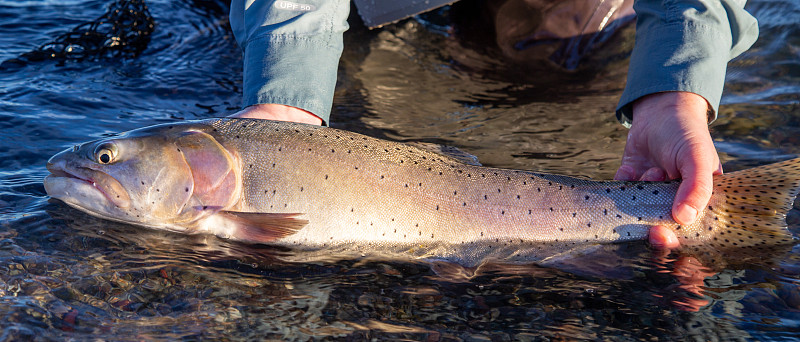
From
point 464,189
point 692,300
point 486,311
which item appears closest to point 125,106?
point 464,189

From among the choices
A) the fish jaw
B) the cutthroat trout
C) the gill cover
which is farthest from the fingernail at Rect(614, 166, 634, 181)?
the fish jaw

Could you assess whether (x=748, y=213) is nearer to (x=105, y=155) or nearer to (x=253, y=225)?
(x=253, y=225)

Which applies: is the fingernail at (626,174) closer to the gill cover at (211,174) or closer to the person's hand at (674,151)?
the person's hand at (674,151)

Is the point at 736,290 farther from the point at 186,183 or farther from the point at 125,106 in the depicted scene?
the point at 125,106

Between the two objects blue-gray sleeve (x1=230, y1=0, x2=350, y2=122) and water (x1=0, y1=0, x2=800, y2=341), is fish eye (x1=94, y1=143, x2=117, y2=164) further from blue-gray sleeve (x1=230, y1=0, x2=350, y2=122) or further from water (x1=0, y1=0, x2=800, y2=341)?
blue-gray sleeve (x1=230, y1=0, x2=350, y2=122)

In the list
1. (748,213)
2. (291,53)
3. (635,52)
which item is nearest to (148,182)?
(291,53)

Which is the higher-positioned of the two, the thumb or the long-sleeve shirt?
the long-sleeve shirt
